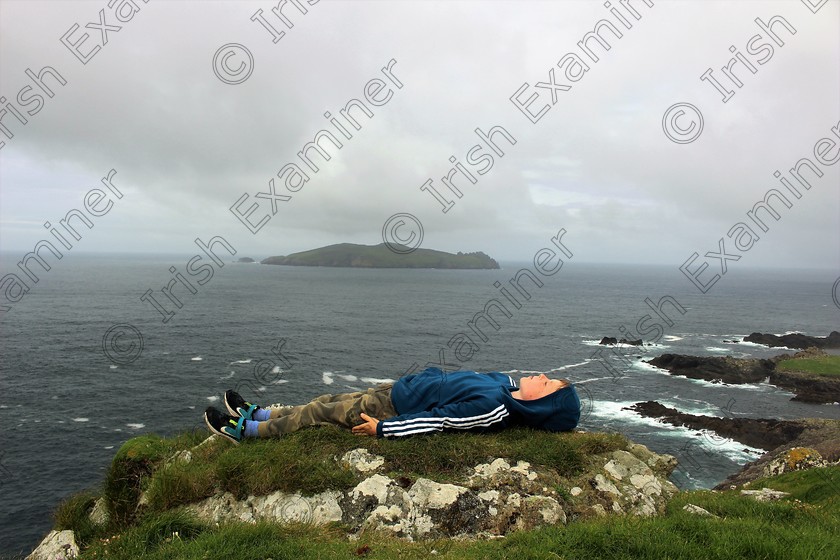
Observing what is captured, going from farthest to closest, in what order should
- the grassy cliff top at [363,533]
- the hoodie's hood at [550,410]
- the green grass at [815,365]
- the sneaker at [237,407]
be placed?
the green grass at [815,365]
the sneaker at [237,407]
the hoodie's hood at [550,410]
the grassy cliff top at [363,533]

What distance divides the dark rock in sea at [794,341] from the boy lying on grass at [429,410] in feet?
282

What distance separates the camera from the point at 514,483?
22.3ft

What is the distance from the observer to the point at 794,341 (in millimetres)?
76375

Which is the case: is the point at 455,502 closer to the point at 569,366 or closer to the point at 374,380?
the point at 374,380

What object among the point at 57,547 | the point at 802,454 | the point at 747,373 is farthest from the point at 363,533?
the point at 747,373

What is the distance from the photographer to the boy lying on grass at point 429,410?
7871mm

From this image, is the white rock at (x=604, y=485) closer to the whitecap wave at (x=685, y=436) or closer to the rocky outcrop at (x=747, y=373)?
the whitecap wave at (x=685, y=436)

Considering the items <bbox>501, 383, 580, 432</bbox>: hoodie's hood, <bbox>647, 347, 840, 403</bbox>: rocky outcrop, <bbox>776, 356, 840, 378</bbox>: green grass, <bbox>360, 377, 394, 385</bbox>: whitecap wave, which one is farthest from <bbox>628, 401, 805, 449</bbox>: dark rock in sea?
<bbox>501, 383, 580, 432</bbox>: hoodie's hood

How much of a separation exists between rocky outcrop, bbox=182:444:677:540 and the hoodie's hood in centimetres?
118

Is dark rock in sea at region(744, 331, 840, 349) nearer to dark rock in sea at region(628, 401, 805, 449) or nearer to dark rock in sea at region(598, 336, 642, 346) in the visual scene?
dark rock in sea at region(598, 336, 642, 346)

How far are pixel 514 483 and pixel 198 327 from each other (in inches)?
2818

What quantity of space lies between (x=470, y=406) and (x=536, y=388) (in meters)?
1.36

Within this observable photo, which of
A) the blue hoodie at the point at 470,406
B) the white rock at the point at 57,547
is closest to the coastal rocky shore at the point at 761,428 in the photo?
the blue hoodie at the point at 470,406

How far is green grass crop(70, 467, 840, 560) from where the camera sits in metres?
4.81
